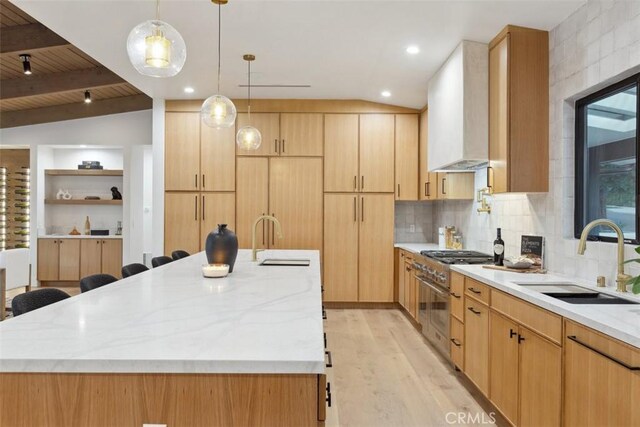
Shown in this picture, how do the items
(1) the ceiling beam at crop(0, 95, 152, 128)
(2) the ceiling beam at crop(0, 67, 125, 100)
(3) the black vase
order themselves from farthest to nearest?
(1) the ceiling beam at crop(0, 95, 152, 128), (2) the ceiling beam at crop(0, 67, 125, 100), (3) the black vase

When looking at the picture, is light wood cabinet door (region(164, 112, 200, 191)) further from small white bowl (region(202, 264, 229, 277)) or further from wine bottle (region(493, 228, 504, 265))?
wine bottle (region(493, 228, 504, 265))

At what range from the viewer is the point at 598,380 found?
72.9 inches

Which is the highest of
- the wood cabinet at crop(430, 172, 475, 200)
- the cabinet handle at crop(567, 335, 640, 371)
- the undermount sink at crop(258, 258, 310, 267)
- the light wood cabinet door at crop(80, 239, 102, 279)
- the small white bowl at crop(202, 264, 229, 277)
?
the wood cabinet at crop(430, 172, 475, 200)

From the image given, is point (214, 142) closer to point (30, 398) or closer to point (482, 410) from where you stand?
point (482, 410)

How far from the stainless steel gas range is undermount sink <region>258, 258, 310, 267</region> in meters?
1.20

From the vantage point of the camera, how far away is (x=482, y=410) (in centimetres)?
313

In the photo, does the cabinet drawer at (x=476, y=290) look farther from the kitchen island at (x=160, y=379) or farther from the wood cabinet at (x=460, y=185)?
the kitchen island at (x=160, y=379)

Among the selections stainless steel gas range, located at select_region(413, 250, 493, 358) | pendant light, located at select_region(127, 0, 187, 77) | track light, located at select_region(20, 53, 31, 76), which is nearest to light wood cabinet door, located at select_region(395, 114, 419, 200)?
stainless steel gas range, located at select_region(413, 250, 493, 358)

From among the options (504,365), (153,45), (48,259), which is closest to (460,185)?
(504,365)

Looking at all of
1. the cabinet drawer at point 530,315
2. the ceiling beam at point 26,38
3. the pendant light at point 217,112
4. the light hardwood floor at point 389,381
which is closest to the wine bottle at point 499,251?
the cabinet drawer at point 530,315

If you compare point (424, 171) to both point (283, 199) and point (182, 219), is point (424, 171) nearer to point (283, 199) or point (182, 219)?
point (283, 199)

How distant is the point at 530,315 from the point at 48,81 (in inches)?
253

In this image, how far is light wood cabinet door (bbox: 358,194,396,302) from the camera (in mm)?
6207

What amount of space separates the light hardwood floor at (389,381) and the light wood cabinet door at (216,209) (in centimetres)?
201
